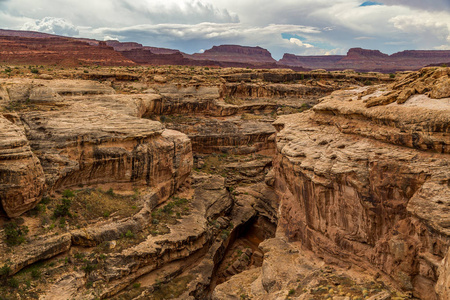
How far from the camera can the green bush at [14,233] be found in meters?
16.9

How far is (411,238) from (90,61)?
68728 mm

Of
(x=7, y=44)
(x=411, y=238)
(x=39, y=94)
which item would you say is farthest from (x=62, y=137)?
(x=7, y=44)

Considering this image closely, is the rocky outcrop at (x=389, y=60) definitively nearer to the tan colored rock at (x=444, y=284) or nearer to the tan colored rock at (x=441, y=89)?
the tan colored rock at (x=441, y=89)

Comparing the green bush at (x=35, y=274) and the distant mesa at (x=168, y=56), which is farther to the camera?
the distant mesa at (x=168, y=56)

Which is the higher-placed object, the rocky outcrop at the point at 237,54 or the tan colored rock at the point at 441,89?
the rocky outcrop at the point at 237,54

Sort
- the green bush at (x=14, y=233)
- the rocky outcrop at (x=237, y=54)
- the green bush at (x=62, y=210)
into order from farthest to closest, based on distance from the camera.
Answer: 1. the rocky outcrop at (x=237, y=54)
2. the green bush at (x=62, y=210)
3. the green bush at (x=14, y=233)

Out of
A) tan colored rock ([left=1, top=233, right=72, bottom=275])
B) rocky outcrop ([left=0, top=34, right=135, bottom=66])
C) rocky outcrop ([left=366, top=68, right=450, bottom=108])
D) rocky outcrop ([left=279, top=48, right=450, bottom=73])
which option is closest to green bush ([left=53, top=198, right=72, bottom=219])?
tan colored rock ([left=1, top=233, right=72, bottom=275])

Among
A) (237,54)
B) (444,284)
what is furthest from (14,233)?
(237,54)

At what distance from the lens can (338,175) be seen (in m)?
16.9

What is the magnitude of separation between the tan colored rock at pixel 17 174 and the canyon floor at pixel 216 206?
0.21 ft

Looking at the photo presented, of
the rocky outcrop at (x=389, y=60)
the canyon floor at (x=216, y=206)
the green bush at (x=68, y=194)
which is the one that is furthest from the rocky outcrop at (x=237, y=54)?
the green bush at (x=68, y=194)

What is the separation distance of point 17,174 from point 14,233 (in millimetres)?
2839

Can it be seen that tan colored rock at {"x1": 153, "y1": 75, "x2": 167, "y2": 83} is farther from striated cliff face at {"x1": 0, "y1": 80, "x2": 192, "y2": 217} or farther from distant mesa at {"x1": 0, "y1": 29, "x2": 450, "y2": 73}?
distant mesa at {"x1": 0, "y1": 29, "x2": 450, "y2": 73}

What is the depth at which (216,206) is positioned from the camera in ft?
93.0
